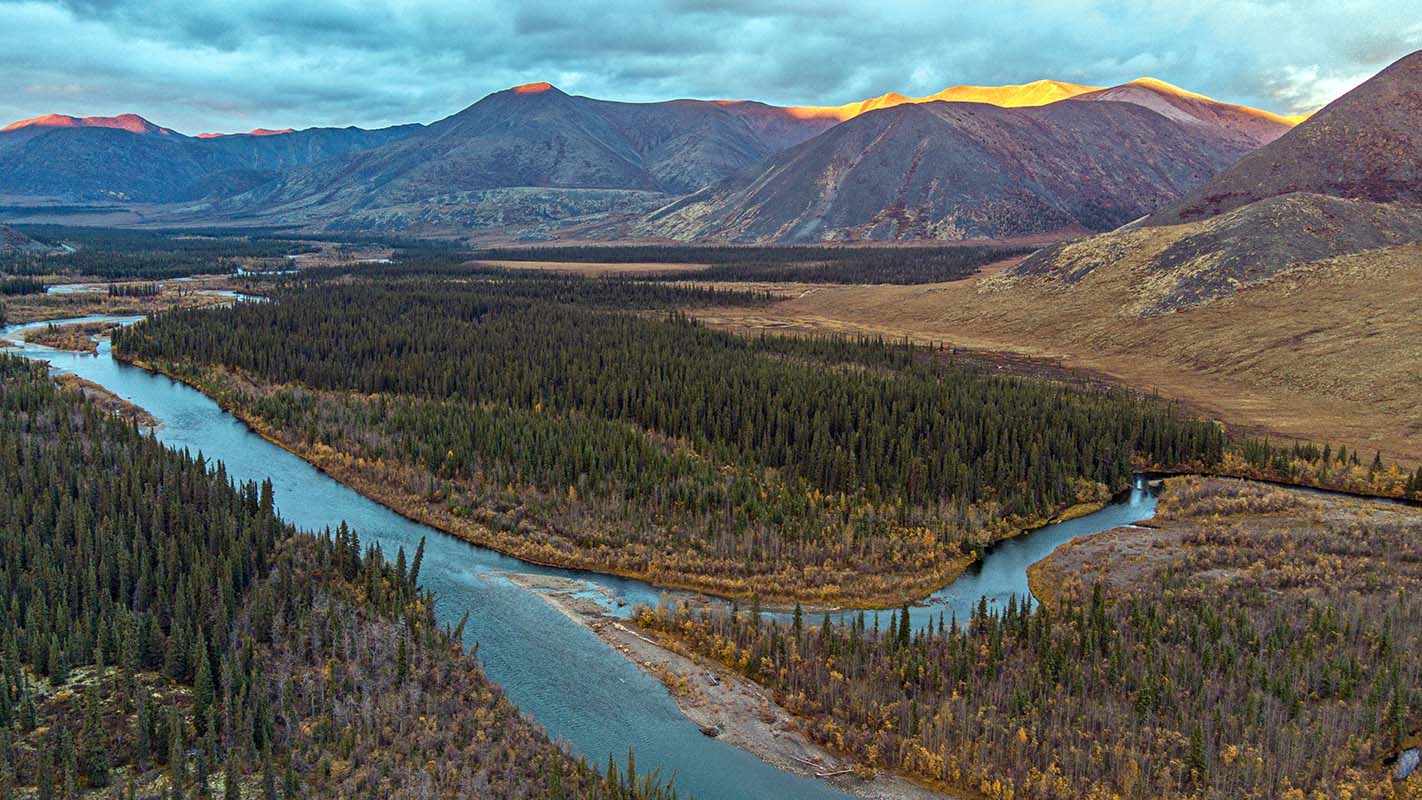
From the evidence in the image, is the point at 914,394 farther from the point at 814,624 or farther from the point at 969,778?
the point at 969,778

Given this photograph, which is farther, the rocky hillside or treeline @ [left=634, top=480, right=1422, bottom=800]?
the rocky hillside

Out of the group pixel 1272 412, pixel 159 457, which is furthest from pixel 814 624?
pixel 1272 412

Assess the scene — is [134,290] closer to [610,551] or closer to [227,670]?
[610,551]

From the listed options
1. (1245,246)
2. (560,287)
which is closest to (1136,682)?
(1245,246)

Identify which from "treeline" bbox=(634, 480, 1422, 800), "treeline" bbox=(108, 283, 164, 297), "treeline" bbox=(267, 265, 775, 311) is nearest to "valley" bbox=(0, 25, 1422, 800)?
"treeline" bbox=(634, 480, 1422, 800)

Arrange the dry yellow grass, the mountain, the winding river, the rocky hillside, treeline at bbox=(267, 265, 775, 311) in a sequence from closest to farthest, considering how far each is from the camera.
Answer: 1. the winding river
2. the dry yellow grass
3. the rocky hillside
4. the mountain
5. treeline at bbox=(267, 265, 775, 311)

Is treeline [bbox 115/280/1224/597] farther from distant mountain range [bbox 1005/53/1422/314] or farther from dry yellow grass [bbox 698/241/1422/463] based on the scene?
distant mountain range [bbox 1005/53/1422/314]

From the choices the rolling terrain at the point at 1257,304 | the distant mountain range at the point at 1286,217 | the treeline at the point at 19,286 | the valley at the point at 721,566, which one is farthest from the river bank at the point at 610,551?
the treeline at the point at 19,286
